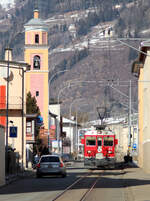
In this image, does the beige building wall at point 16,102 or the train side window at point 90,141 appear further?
the beige building wall at point 16,102

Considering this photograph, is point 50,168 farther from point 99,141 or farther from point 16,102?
point 16,102

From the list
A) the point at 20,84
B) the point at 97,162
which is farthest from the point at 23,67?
the point at 97,162

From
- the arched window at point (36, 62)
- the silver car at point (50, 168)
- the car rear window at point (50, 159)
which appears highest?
the arched window at point (36, 62)

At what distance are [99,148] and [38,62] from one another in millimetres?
54224

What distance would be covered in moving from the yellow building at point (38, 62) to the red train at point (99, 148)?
4607 centimetres

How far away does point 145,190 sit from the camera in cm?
3366

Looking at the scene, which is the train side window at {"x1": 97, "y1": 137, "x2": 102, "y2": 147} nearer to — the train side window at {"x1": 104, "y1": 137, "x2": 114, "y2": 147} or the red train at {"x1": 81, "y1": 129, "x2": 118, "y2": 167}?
the red train at {"x1": 81, "y1": 129, "x2": 118, "y2": 167}

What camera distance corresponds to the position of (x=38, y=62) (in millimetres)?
115562

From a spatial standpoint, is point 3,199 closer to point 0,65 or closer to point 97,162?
point 97,162

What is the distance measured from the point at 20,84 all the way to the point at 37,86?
48.6 meters

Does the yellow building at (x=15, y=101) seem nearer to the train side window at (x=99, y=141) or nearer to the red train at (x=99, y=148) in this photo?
the red train at (x=99, y=148)

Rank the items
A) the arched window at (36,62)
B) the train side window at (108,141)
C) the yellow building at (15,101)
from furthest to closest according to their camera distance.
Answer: the arched window at (36,62) → the yellow building at (15,101) → the train side window at (108,141)

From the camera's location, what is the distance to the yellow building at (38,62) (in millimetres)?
113375

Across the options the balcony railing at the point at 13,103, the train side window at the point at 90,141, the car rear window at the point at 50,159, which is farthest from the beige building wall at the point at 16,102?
the car rear window at the point at 50,159
